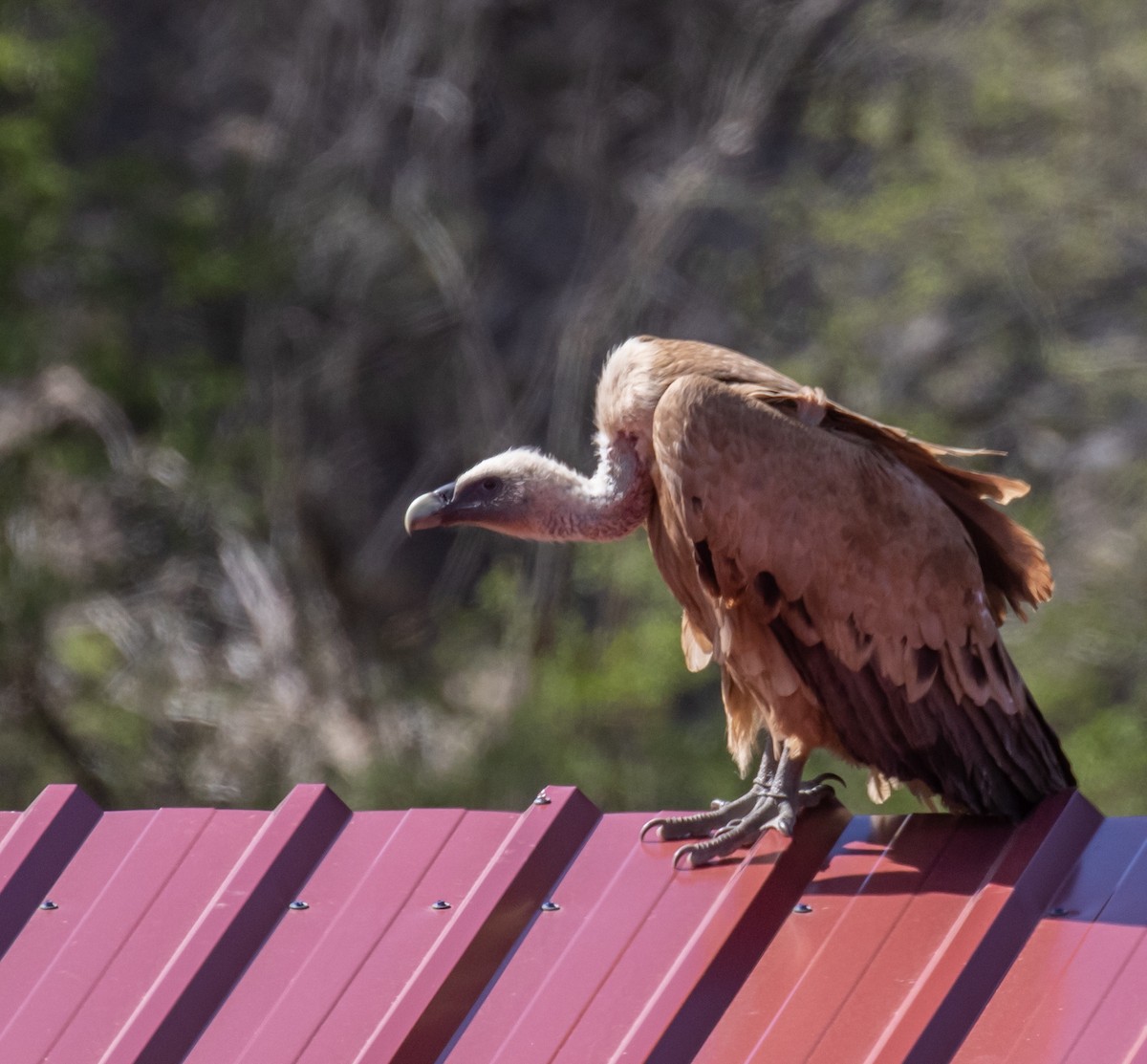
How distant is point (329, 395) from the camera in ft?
46.6

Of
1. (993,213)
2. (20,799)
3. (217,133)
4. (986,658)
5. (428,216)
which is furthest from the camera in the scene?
(217,133)

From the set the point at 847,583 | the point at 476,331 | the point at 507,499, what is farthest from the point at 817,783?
the point at 476,331

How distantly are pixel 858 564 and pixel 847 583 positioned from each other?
53 millimetres

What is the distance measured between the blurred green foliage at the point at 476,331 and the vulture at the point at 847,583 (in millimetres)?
7323

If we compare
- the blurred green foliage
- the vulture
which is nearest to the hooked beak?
the vulture

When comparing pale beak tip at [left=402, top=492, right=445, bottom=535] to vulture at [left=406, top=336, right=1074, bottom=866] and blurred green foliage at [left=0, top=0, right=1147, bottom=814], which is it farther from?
blurred green foliage at [left=0, top=0, right=1147, bottom=814]

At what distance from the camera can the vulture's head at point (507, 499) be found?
15.0 ft

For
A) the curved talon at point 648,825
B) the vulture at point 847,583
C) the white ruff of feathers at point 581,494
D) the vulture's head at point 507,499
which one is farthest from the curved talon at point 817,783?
the vulture's head at point 507,499

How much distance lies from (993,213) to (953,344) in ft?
3.40

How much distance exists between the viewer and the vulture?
153 inches

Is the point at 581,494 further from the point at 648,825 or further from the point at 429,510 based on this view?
the point at 648,825

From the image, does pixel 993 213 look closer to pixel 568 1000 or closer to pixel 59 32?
pixel 59 32

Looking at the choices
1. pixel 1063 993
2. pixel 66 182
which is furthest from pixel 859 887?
pixel 66 182

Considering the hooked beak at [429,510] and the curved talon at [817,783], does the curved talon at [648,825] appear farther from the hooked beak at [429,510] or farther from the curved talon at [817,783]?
the hooked beak at [429,510]
